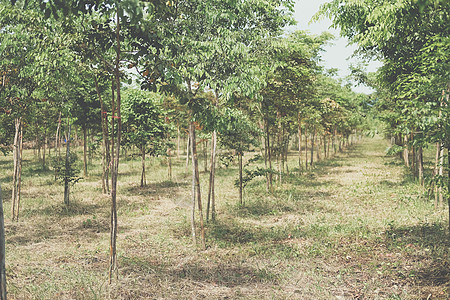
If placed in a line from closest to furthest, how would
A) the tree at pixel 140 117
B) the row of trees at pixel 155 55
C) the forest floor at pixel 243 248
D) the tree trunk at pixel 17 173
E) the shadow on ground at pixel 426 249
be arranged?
the row of trees at pixel 155 55
the forest floor at pixel 243 248
the shadow on ground at pixel 426 249
the tree trunk at pixel 17 173
the tree at pixel 140 117

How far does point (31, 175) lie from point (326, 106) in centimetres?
1873

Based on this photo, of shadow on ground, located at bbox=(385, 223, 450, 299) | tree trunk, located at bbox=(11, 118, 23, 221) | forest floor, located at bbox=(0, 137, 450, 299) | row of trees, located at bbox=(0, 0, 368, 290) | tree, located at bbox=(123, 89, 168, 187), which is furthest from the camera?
tree, located at bbox=(123, 89, 168, 187)

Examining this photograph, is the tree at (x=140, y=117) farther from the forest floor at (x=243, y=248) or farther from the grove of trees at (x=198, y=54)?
the grove of trees at (x=198, y=54)

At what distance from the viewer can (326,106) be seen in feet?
63.4

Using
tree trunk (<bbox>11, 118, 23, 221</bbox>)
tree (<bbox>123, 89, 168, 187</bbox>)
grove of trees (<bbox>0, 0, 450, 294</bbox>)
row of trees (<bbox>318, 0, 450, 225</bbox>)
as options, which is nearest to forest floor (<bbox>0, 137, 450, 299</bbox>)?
tree trunk (<bbox>11, 118, 23, 221</bbox>)

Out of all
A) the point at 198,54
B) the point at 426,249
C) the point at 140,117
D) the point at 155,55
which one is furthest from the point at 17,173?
the point at 426,249

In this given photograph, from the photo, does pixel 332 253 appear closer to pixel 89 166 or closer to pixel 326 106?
pixel 326 106

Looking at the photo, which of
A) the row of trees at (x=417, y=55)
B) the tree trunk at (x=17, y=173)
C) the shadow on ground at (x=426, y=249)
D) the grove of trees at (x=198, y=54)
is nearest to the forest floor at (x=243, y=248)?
the shadow on ground at (x=426, y=249)

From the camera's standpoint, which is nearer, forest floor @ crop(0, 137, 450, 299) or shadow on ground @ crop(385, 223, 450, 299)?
forest floor @ crop(0, 137, 450, 299)

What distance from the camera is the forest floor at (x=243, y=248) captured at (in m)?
5.22

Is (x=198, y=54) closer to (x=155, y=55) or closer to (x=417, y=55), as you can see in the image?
(x=155, y=55)

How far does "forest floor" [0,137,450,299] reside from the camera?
5223mm

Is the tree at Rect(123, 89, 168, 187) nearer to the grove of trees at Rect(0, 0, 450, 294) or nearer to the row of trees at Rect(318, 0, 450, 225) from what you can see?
the grove of trees at Rect(0, 0, 450, 294)

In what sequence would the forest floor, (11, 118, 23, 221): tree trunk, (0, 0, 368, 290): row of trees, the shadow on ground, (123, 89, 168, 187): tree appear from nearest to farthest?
(0, 0, 368, 290): row of trees < the forest floor < the shadow on ground < (11, 118, 23, 221): tree trunk < (123, 89, 168, 187): tree
